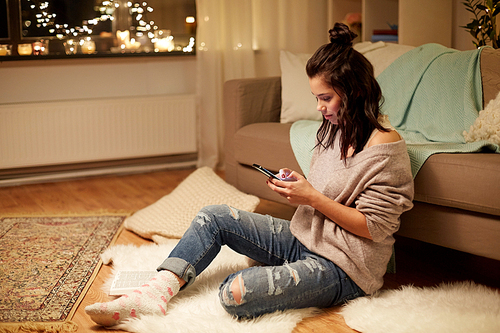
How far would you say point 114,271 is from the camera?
1.76 m

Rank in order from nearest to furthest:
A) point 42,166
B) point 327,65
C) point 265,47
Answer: point 327,65 → point 42,166 → point 265,47

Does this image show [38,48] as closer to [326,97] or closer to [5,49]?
[5,49]

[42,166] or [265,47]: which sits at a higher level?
[265,47]

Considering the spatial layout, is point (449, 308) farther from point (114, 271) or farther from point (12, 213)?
point (12, 213)

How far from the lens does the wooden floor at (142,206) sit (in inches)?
61.3

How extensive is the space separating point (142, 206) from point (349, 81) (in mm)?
1621

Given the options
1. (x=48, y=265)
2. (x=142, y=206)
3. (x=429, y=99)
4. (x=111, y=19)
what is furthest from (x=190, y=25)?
(x=48, y=265)

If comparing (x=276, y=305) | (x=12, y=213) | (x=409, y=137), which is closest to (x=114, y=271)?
(x=276, y=305)

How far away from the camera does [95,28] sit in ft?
10.7

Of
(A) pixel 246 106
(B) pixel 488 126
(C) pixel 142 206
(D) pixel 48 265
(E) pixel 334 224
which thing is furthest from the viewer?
(C) pixel 142 206

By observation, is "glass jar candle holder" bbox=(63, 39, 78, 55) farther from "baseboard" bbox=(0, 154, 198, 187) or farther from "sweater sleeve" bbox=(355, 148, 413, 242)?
"sweater sleeve" bbox=(355, 148, 413, 242)

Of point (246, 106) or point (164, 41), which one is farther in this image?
point (164, 41)

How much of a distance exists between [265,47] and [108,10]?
1056 millimetres

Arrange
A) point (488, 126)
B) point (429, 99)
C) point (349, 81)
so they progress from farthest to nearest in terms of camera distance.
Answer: point (429, 99) < point (488, 126) < point (349, 81)
